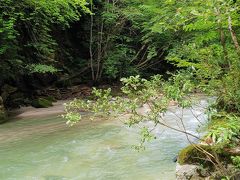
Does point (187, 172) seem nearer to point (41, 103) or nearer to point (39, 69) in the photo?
point (39, 69)

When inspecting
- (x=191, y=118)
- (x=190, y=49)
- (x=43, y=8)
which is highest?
(x=43, y=8)

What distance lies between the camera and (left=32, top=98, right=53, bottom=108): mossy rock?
13561mm

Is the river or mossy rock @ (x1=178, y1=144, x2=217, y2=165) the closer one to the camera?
mossy rock @ (x1=178, y1=144, x2=217, y2=165)

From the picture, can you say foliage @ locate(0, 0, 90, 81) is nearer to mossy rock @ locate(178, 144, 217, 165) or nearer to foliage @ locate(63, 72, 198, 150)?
foliage @ locate(63, 72, 198, 150)

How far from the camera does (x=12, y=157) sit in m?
6.89

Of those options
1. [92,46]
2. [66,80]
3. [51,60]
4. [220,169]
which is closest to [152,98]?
[220,169]

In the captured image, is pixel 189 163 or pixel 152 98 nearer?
pixel 152 98

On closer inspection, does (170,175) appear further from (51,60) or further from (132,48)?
(132,48)

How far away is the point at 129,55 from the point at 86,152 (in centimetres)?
1325

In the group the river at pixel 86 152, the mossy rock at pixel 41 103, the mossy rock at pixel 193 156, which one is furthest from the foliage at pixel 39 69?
the mossy rock at pixel 193 156

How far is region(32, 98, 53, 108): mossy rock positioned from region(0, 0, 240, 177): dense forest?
2.2 inches

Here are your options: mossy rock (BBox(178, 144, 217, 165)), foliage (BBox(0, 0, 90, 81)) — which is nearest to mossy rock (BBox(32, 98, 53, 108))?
foliage (BBox(0, 0, 90, 81))

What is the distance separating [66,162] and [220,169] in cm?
332

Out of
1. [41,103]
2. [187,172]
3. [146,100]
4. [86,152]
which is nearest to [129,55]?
[41,103]
